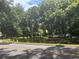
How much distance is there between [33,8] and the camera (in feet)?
161

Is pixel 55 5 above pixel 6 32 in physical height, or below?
above

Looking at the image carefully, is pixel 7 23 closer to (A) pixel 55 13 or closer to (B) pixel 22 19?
Result: (B) pixel 22 19

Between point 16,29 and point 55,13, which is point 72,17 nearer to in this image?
point 55,13

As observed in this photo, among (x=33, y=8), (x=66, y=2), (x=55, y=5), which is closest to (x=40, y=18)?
(x=33, y=8)

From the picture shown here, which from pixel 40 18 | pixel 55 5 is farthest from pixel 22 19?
pixel 55 5

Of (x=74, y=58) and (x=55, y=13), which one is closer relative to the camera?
(x=74, y=58)

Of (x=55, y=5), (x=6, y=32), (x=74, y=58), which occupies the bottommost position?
(x=74, y=58)

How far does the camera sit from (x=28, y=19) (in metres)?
51.4

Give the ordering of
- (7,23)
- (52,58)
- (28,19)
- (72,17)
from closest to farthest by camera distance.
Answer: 1. (52,58)
2. (72,17)
3. (28,19)
4. (7,23)

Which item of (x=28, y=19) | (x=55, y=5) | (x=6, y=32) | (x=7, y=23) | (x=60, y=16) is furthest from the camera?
(x=6, y=32)

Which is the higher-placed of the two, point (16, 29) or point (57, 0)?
point (57, 0)

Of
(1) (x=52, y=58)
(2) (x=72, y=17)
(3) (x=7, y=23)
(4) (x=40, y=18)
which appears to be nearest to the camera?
(1) (x=52, y=58)

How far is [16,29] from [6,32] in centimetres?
327

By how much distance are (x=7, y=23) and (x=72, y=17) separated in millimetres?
24699
